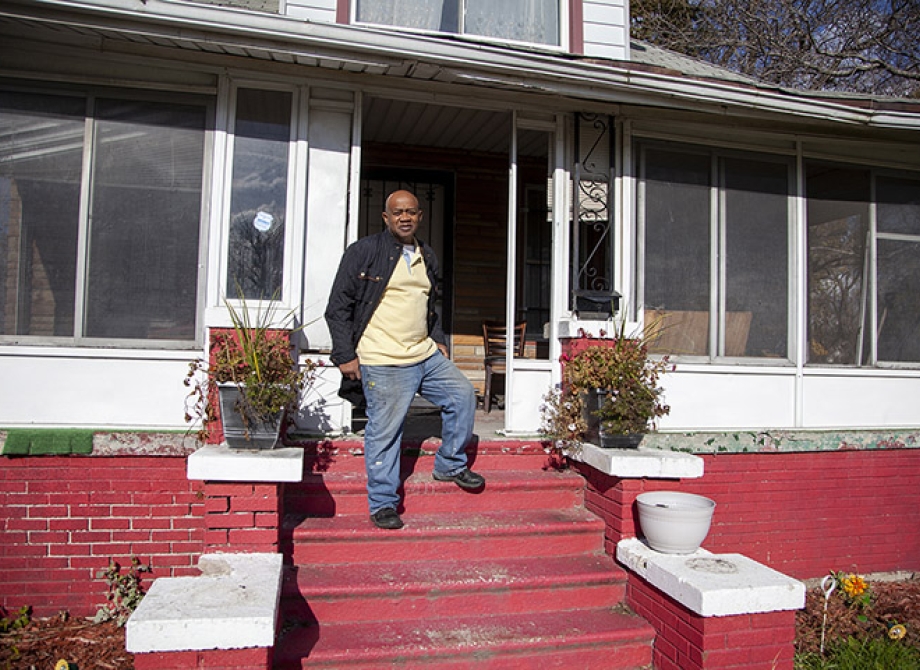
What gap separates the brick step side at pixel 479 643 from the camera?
3.30m

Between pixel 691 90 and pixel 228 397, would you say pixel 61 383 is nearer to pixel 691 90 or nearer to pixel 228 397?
pixel 228 397

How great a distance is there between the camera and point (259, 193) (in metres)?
4.84

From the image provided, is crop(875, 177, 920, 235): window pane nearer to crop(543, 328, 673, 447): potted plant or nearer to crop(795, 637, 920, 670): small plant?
crop(543, 328, 673, 447): potted plant

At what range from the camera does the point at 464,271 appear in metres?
7.66

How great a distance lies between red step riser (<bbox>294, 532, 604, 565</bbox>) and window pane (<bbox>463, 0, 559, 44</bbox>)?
424 cm

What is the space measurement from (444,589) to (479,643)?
37 centimetres

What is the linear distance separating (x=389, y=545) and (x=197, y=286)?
2.30m

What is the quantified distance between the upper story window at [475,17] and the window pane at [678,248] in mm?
1526

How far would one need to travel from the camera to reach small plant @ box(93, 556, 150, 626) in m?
4.29

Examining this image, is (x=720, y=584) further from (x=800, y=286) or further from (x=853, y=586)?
(x=800, y=286)

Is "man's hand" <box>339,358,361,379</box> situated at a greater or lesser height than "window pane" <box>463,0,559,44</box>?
lesser

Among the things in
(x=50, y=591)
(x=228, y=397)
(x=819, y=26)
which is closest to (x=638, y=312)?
(x=228, y=397)

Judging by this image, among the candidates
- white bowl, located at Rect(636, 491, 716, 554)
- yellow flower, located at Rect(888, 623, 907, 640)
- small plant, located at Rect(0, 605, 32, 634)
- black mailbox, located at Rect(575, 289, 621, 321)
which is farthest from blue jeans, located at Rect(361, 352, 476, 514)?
yellow flower, located at Rect(888, 623, 907, 640)

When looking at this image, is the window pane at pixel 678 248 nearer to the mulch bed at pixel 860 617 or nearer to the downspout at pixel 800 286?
the downspout at pixel 800 286
